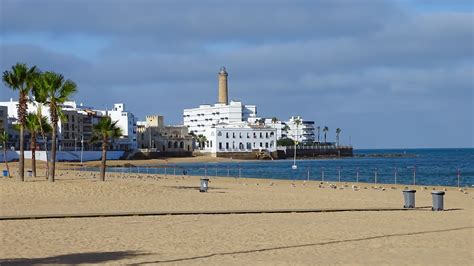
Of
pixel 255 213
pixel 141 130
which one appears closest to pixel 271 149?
pixel 141 130

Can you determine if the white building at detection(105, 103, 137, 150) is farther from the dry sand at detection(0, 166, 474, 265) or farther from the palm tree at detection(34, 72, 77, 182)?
the dry sand at detection(0, 166, 474, 265)

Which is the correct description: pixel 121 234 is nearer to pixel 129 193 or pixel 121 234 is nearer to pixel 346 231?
pixel 346 231

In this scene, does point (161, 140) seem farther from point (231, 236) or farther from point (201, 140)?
point (231, 236)

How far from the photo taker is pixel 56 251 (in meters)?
14.3

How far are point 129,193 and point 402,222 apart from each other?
13.8 metres

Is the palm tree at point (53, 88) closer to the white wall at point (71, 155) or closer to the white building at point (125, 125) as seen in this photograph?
the white wall at point (71, 155)

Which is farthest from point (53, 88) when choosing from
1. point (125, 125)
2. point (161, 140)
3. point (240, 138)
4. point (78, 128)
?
point (161, 140)

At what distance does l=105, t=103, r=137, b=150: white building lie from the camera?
155500 mm

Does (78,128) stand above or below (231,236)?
above

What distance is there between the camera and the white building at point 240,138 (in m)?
170

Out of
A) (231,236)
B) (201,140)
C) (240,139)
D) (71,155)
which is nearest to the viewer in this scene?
(231,236)

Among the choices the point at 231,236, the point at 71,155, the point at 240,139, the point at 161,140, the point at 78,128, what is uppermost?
the point at 78,128

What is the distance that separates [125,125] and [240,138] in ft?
98.1

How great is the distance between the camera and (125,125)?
156250 millimetres
